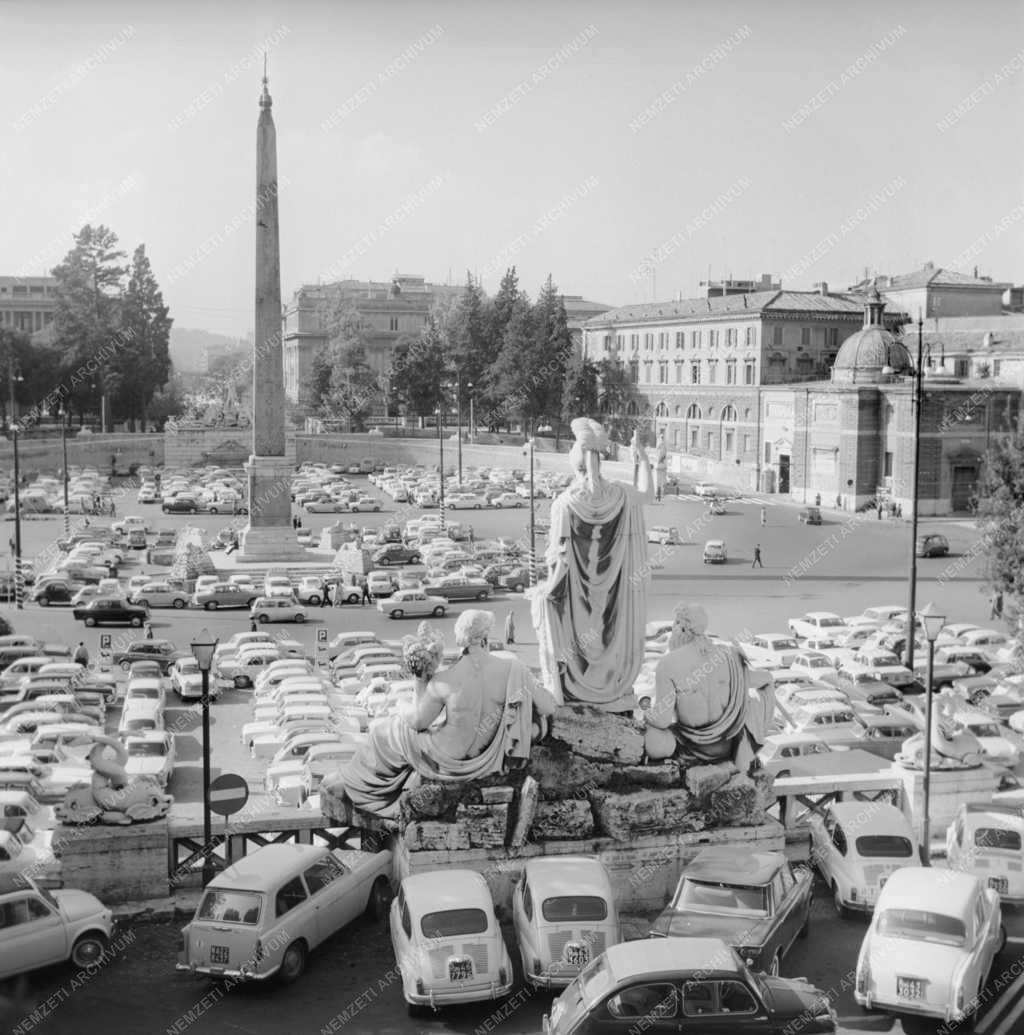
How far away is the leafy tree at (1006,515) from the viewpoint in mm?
25750

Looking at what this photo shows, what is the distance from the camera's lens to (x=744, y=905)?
8.95 meters

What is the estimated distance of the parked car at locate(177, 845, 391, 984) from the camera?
28.1 ft

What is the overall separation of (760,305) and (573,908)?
67810 mm

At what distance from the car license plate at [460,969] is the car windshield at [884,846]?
10.5 ft

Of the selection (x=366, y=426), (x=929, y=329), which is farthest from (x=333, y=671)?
(x=366, y=426)

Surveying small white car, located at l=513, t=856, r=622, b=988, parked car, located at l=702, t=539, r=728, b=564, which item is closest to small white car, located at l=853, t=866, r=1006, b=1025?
small white car, located at l=513, t=856, r=622, b=988

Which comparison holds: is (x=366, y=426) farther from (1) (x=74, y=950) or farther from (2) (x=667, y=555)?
(1) (x=74, y=950)

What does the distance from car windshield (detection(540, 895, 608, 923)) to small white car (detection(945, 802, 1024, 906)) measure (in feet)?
9.96

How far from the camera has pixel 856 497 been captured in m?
57.1

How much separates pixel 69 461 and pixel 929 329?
46.6 meters

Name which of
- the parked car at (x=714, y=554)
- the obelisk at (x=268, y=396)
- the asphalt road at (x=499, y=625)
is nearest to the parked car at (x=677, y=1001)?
the asphalt road at (x=499, y=625)

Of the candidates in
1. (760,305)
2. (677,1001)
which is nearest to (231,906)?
(677,1001)

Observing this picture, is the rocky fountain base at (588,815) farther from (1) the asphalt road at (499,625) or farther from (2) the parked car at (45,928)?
(2) the parked car at (45,928)

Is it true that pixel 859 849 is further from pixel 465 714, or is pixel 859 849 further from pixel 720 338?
pixel 720 338
